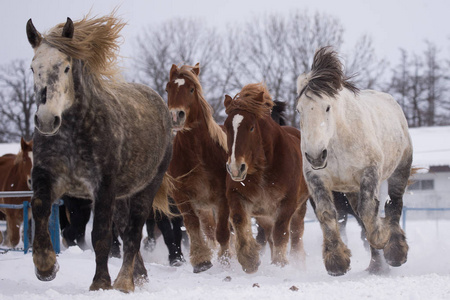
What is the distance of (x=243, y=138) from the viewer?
25.6ft

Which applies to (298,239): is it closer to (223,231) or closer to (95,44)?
(223,231)

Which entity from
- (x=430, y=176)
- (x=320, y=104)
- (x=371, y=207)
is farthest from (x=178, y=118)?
(x=430, y=176)

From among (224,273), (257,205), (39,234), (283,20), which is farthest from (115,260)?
(283,20)

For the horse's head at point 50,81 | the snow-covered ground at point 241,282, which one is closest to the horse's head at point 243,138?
the snow-covered ground at point 241,282

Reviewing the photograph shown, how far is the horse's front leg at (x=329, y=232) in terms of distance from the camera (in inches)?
260

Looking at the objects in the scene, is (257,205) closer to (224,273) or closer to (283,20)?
(224,273)

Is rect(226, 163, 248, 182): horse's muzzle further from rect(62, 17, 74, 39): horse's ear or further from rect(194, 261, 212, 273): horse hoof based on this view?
rect(62, 17, 74, 39): horse's ear

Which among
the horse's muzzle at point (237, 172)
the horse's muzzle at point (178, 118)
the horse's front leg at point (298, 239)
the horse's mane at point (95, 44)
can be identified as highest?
the horse's mane at point (95, 44)

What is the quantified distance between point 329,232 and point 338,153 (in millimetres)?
887

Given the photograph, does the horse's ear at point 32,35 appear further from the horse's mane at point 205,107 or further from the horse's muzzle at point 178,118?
the horse's mane at point 205,107

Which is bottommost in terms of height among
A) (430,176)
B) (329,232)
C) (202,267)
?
(430,176)

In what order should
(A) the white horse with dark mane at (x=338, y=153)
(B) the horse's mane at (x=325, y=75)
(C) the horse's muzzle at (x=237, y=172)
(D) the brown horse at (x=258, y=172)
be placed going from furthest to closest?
(D) the brown horse at (x=258, y=172) < (C) the horse's muzzle at (x=237, y=172) < (B) the horse's mane at (x=325, y=75) < (A) the white horse with dark mane at (x=338, y=153)

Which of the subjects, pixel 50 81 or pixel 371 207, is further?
pixel 371 207

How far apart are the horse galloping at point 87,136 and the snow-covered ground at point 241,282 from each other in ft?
1.43
